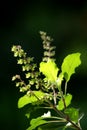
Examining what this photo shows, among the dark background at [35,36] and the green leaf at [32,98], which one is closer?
the green leaf at [32,98]

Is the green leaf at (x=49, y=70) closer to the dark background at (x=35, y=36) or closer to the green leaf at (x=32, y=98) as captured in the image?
the green leaf at (x=32, y=98)

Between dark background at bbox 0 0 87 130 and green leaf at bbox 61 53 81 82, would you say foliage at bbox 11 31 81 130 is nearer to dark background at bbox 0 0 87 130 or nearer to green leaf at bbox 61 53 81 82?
green leaf at bbox 61 53 81 82

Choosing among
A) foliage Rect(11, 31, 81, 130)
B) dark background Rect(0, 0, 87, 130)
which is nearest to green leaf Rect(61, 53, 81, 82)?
foliage Rect(11, 31, 81, 130)

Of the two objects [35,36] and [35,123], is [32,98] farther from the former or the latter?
[35,36]

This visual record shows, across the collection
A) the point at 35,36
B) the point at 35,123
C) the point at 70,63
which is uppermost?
the point at 35,36

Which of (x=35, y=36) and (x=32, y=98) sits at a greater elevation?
(x=35, y=36)

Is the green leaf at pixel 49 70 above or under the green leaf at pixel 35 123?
above

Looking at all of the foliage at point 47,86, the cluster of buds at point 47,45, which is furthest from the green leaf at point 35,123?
the cluster of buds at point 47,45

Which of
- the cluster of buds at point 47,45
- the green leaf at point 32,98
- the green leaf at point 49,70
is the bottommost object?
the green leaf at point 32,98

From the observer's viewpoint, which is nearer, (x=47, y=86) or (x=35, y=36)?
(x=47, y=86)

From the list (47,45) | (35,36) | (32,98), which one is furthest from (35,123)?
(35,36)
